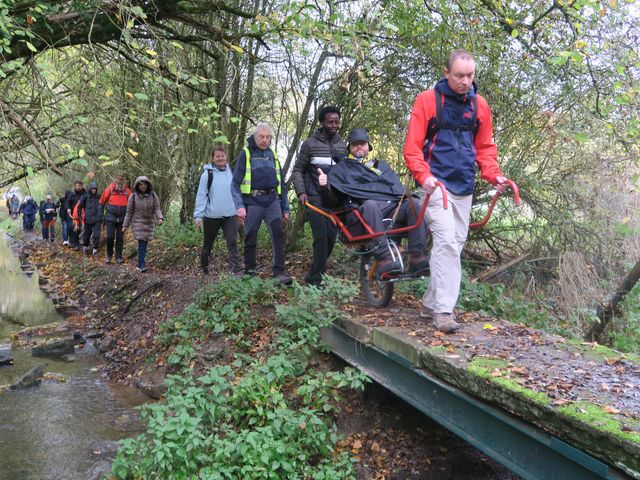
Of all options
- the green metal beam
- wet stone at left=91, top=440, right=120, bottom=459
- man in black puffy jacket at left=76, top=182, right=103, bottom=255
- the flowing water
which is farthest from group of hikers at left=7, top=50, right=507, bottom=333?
man in black puffy jacket at left=76, top=182, right=103, bottom=255

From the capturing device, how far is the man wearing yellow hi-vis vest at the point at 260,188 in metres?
7.44

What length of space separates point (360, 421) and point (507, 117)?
5232 millimetres

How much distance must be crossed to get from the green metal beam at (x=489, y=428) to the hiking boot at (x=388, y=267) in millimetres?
743

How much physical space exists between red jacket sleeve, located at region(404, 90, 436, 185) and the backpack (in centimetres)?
3

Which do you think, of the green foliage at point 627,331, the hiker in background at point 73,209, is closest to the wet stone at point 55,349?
the green foliage at point 627,331

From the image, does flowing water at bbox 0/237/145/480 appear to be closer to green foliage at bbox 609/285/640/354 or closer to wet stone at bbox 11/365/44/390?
wet stone at bbox 11/365/44/390

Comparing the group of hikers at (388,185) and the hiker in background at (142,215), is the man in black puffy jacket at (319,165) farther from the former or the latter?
the hiker in background at (142,215)

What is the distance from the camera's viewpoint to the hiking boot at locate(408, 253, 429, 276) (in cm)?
528

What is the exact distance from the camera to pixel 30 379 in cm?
748

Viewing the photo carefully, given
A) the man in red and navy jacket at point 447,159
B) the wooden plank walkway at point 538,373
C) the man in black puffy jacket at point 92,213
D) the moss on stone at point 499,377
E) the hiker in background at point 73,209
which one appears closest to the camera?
the wooden plank walkway at point 538,373

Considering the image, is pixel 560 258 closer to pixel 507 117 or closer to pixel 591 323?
pixel 591 323

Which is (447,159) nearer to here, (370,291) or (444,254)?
(444,254)

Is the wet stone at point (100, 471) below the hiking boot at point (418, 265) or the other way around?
below

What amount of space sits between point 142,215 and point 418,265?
8.12 meters
